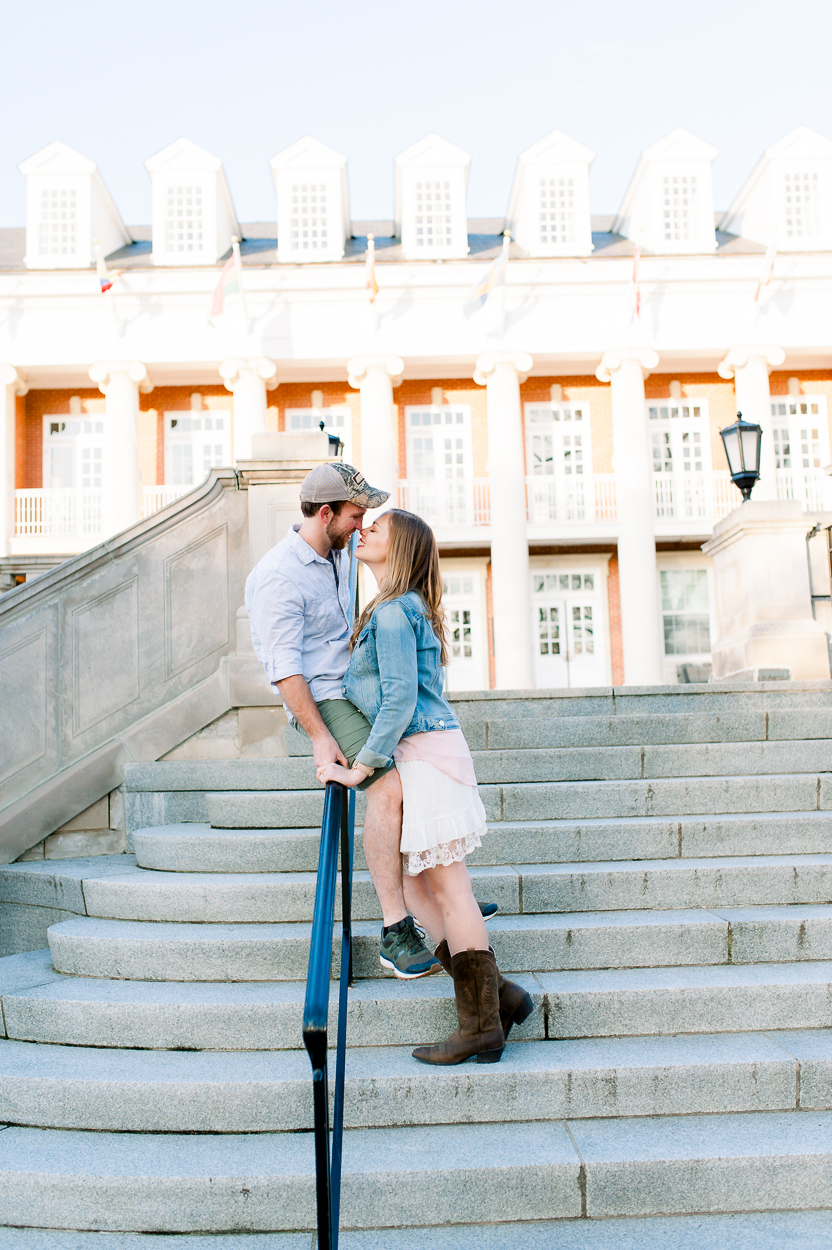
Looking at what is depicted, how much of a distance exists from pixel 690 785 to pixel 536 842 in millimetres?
837

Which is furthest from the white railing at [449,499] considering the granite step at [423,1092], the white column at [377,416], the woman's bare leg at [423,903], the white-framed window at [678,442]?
the granite step at [423,1092]

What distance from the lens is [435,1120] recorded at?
2.62 metres

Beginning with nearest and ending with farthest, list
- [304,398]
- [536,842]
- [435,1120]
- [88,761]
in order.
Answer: [435,1120], [536,842], [88,761], [304,398]

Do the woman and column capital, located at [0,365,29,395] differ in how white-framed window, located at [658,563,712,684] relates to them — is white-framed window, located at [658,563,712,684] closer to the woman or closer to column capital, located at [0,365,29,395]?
column capital, located at [0,365,29,395]

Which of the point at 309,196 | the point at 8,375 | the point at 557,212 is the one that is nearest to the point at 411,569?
the point at 8,375

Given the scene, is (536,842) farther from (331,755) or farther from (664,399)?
(664,399)

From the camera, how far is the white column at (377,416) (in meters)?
18.1

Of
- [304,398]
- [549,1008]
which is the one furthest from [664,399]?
[549,1008]

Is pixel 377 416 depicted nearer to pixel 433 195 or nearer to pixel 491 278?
pixel 491 278

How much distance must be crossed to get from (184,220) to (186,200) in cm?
52

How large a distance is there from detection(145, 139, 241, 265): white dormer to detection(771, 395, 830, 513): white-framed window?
12891 millimetres

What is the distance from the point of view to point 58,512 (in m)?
19.8

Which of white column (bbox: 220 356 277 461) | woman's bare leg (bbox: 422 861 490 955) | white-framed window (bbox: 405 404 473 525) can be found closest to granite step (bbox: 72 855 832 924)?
woman's bare leg (bbox: 422 861 490 955)

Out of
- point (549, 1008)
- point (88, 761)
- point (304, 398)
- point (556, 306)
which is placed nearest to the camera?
point (549, 1008)
